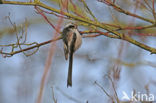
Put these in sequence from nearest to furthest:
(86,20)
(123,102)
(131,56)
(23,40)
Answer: (86,20)
(23,40)
(123,102)
(131,56)

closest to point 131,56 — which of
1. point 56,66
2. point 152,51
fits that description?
point 56,66

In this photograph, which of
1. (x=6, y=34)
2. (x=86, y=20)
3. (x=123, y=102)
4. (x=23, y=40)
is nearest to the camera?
(x=86, y=20)

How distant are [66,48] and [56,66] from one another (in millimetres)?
1909

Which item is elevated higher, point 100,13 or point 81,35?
point 81,35

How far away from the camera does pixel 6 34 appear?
5.40 metres

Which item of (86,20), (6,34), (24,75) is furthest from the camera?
(6,34)

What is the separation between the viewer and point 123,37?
7.39 feet

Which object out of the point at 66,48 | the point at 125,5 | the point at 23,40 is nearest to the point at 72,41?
the point at 66,48

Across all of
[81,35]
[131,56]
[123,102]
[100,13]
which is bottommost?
[131,56]

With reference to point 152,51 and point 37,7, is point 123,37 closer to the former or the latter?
point 152,51

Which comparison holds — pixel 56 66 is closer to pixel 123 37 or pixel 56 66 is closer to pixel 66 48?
pixel 66 48

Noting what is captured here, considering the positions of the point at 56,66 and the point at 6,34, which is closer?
the point at 56,66

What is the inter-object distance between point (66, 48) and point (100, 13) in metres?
2.41

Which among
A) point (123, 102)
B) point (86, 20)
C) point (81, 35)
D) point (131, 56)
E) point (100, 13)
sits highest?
point (86, 20)
